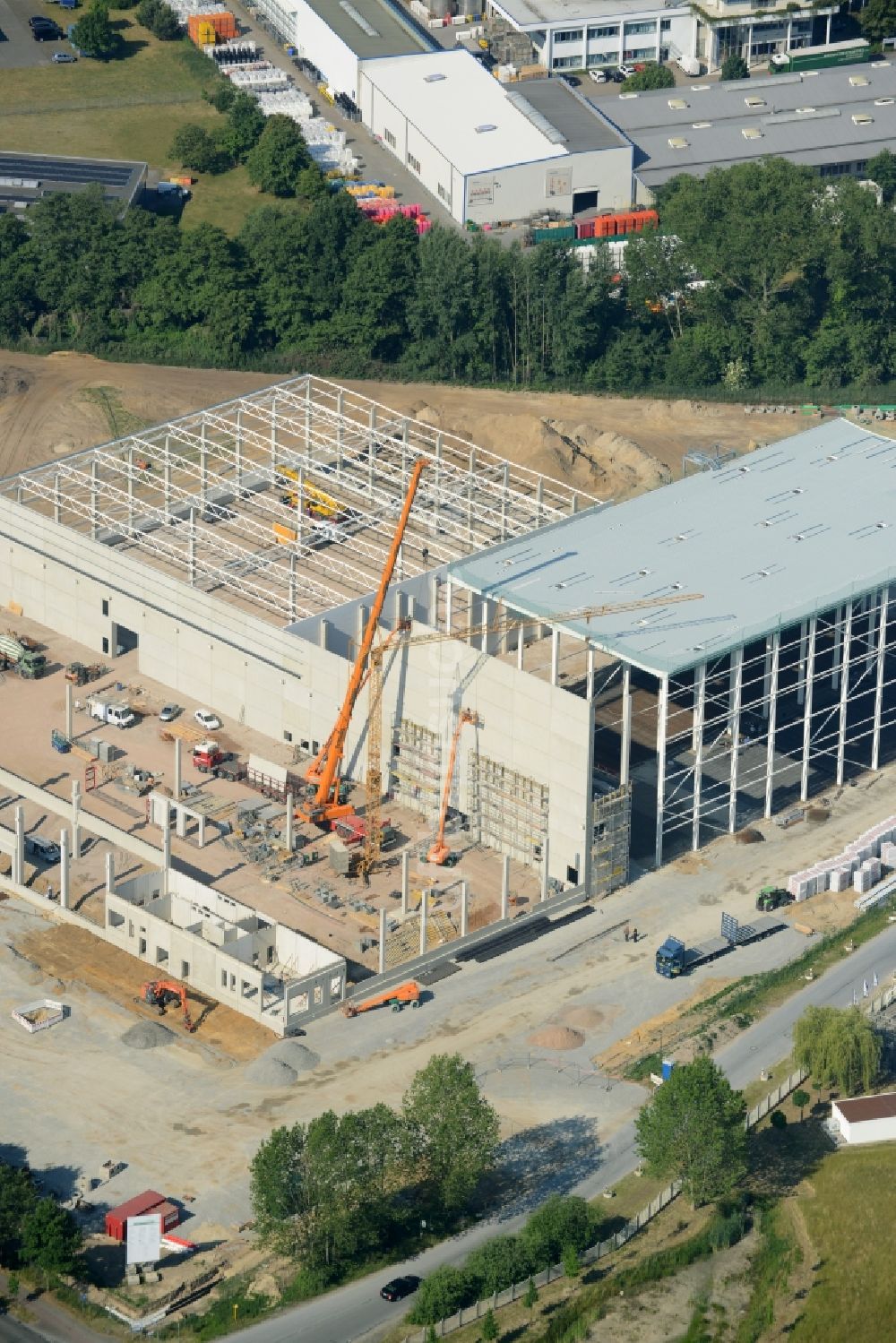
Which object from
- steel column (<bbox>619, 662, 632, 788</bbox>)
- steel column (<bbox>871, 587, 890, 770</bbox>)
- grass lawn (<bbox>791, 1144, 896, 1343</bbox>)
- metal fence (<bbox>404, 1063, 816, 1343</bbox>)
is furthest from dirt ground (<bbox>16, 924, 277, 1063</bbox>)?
steel column (<bbox>871, 587, 890, 770</bbox>)

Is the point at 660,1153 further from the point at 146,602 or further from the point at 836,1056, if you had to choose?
the point at 146,602

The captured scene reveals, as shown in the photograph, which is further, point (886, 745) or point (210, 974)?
point (886, 745)

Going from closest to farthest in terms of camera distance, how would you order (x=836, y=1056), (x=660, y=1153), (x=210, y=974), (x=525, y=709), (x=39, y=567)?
1. (x=660, y=1153)
2. (x=836, y=1056)
3. (x=210, y=974)
4. (x=525, y=709)
5. (x=39, y=567)

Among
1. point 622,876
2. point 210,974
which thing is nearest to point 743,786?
point 622,876

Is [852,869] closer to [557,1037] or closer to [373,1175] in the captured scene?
[557,1037]

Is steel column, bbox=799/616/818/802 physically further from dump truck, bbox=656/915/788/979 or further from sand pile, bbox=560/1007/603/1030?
sand pile, bbox=560/1007/603/1030

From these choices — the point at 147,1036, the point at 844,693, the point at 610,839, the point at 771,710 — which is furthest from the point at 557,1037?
the point at 844,693
